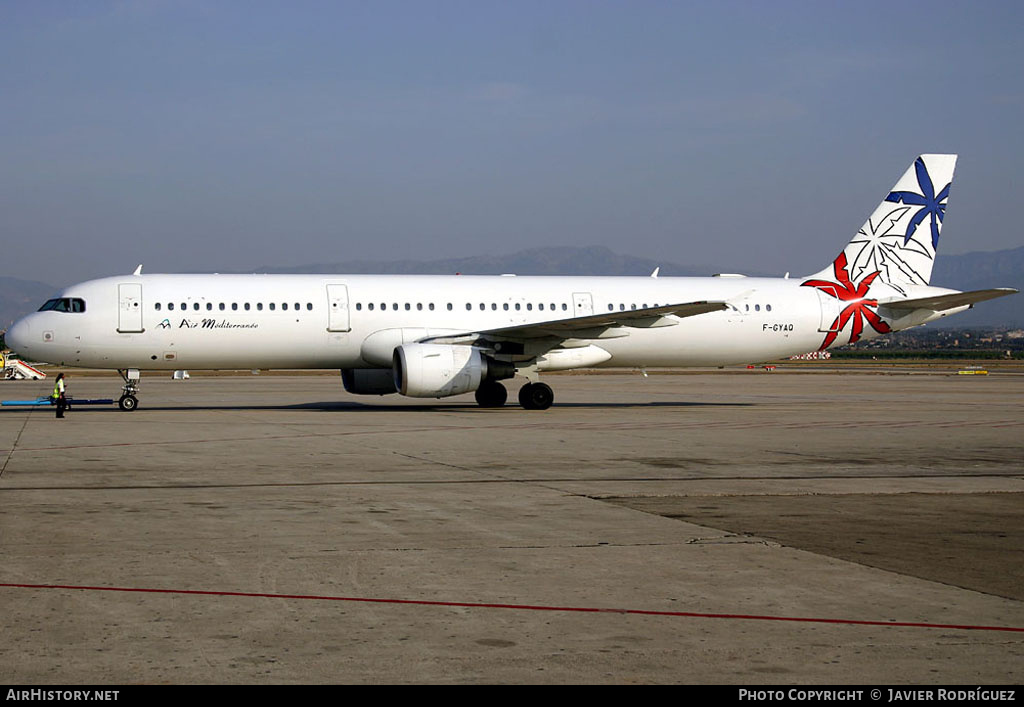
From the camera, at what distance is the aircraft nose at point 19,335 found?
2477cm

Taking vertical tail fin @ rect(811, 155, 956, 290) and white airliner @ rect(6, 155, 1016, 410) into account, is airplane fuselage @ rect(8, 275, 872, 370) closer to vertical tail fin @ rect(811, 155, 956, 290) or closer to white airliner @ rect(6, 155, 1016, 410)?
white airliner @ rect(6, 155, 1016, 410)

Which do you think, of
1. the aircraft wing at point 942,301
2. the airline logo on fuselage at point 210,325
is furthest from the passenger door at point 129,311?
the aircraft wing at point 942,301

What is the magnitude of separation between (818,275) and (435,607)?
25.6 m

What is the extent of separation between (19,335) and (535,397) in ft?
39.5

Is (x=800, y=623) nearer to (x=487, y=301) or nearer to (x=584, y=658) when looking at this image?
(x=584, y=658)

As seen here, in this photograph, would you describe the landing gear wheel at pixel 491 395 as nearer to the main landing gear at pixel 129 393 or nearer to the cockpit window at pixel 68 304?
the main landing gear at pixel 129 393

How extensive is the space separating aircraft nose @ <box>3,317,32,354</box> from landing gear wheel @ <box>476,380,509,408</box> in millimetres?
10634

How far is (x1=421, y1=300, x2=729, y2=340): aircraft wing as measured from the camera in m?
24.6

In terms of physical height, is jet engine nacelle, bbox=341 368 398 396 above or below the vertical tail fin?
below

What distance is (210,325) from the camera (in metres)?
25.4

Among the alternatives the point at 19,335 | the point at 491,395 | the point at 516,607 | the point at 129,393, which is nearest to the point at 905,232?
the point at 491,395

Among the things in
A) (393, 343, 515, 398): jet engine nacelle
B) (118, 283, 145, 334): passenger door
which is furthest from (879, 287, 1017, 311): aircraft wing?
(118, 283, 145, 334): passenger door
